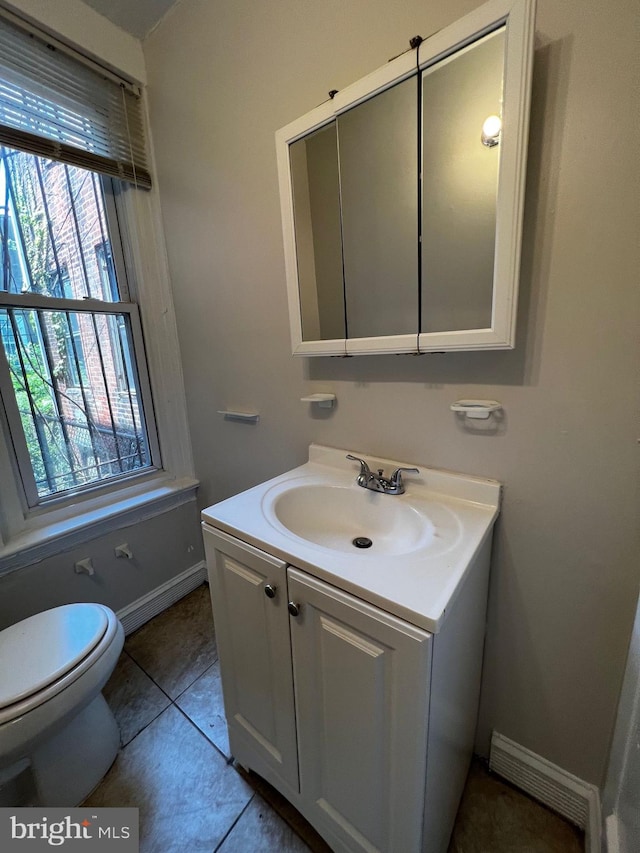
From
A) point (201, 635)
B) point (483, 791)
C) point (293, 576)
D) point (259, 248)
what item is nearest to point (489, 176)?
point (259, 248)

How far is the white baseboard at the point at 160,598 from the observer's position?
1.57 m

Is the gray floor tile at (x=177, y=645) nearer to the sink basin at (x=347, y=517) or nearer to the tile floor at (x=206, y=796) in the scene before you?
the tile floor at (x=206, y=796)

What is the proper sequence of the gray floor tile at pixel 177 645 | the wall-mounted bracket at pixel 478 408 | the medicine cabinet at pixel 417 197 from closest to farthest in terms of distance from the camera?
1. the medicine cabinet at pixel 417 197
2. the wall-mounted bracket at pixel 478 408
3. the gray floor tile at pixel 177 645

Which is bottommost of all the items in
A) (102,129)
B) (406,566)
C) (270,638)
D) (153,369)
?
(270,638)

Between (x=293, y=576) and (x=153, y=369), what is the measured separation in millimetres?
1362

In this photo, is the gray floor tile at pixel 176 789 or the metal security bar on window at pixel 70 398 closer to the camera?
the gray floor tile at pixel 176 789

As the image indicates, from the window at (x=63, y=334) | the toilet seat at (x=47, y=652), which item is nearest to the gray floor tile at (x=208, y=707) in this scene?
the toilet seat at (x=47, y=652)

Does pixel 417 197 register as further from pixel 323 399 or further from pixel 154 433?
pixel 154 433

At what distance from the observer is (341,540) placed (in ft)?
3.19

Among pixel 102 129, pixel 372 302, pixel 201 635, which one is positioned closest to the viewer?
pixel 372 302

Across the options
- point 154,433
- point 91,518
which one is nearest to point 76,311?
point 154,433

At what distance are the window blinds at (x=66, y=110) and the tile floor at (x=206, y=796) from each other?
205 centimetres

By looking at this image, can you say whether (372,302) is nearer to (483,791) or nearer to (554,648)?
(554,648)

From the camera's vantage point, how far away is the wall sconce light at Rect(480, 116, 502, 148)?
70 cm
